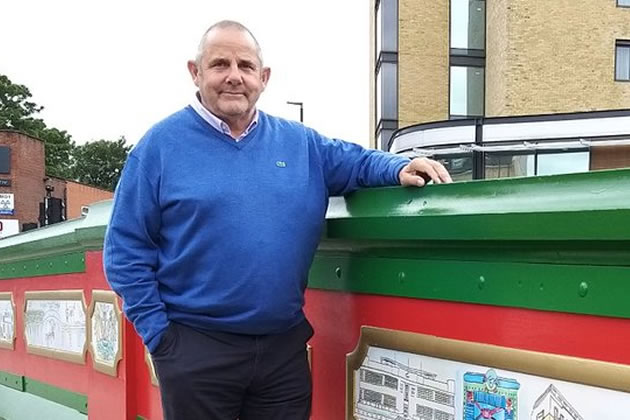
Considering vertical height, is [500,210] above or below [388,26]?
below

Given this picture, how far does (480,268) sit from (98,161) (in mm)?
78665

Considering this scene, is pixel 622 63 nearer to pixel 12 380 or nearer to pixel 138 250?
pixel 12 380

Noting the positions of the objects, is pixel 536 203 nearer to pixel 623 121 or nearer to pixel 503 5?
pixel 623 121

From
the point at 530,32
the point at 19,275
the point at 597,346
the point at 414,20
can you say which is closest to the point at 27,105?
the point at 414,20

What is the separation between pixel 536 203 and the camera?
146 cm

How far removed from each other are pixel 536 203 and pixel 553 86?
22.1 m

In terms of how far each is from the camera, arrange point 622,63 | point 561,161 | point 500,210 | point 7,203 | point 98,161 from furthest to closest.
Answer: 1. point 98,161
2. point 7,203
3. point 622,63
4. point 561,161
5. point 500,210

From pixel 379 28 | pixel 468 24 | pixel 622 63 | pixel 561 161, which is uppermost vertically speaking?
pixel 468 24

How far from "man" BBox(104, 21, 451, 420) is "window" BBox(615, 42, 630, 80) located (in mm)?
22968

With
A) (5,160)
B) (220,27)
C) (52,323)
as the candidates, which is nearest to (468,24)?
(5,160)

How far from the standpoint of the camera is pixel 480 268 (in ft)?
5.42

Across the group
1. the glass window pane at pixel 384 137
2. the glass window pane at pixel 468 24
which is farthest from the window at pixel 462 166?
the glass window pane at pixel 468 24

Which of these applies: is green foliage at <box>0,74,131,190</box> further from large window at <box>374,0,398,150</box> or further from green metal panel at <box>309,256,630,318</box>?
green metal panel at <box>309,256,630,318</box>

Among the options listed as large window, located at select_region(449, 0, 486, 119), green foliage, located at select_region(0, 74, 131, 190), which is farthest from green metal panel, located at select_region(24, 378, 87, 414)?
green foliage, located at select_region(0, 74, 131, 190)
